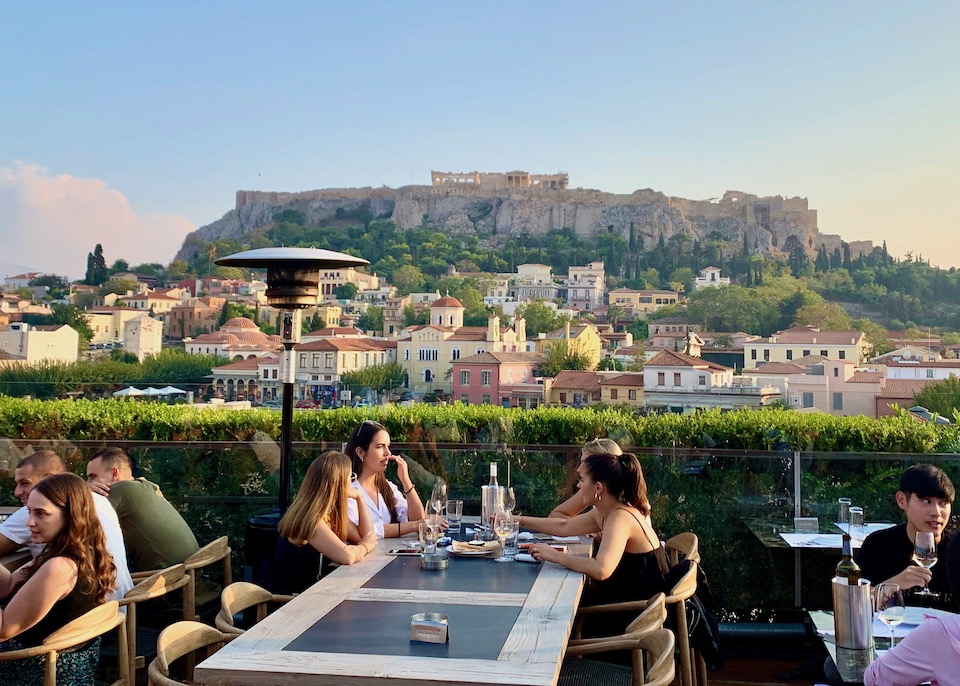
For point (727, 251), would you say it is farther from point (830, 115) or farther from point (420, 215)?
point (830, 115)

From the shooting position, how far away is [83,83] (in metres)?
46.2

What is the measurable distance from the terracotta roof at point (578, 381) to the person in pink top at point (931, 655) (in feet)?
147

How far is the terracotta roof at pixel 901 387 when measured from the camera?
35.3 meters

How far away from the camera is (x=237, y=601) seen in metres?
2.29

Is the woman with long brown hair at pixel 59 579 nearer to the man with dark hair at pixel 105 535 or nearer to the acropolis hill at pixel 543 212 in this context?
the man with dark hair at pixel 105 535

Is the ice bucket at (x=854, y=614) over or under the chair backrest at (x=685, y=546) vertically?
over

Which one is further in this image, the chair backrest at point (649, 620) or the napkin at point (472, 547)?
the napkin at point (472, 547)

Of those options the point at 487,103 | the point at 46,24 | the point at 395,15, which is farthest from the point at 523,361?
the point at 46,24

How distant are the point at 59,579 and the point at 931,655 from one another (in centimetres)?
191

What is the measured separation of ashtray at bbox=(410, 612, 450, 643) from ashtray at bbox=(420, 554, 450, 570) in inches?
27.0

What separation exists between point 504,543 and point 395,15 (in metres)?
24.7

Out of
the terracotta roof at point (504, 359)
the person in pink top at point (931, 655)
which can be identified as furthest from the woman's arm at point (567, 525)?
the terracotta roof at point (504, 359)

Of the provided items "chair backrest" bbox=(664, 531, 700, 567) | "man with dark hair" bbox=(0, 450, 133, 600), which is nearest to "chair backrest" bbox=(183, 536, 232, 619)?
"man with dark hair" bbox=(0, 450, 133, 600)

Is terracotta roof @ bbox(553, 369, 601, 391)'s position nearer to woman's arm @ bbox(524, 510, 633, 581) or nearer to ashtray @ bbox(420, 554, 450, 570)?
woman's arm @ bbox(524, 510, 633, 581)
